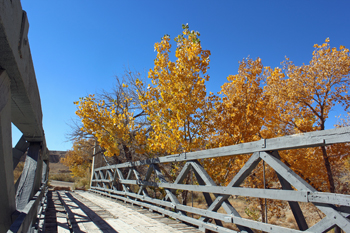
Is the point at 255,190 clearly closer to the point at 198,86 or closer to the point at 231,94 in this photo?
the point at 198,86

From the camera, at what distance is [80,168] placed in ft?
82.8

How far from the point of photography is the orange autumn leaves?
6070 millimetres

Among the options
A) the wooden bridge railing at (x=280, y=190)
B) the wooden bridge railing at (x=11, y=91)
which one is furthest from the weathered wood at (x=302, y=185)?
the wooden bridge railing at (x=11, y=91)

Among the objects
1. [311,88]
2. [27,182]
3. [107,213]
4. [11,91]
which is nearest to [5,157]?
[11,91]

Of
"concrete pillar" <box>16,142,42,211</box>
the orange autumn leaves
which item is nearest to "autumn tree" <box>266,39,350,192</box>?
the orange autumn leaves

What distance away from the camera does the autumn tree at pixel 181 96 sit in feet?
19.6

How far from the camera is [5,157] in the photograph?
1.59m

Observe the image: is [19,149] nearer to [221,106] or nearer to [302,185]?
[302,185]

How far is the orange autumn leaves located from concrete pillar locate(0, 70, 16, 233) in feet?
13.7

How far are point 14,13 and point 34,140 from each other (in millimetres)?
2113

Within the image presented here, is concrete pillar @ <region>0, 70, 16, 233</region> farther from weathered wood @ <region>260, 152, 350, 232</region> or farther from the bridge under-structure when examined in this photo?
weathered wood @ <region>260, 152, 350, 232</region>

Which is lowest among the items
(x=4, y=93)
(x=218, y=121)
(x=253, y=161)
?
(x=253, y=161)

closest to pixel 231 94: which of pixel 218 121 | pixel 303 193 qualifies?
pixel 218 121

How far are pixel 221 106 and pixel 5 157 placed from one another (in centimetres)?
595
